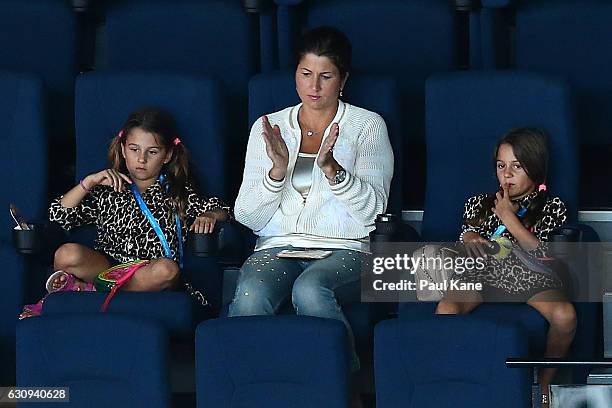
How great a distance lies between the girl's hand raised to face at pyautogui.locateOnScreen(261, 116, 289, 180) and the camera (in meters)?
2.97

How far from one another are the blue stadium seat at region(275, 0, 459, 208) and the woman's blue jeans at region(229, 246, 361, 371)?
0.47 m

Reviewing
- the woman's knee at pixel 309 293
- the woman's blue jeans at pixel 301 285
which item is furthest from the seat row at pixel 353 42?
the woman's knee at pixel 309 293

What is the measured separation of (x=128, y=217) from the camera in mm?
3100

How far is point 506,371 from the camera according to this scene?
2.54m

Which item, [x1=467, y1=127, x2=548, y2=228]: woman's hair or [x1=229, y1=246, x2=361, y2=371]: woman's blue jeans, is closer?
[x1=229, y1=246, x2=361, y2=371]: woman's blue jeans

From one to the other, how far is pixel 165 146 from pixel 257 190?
213mm

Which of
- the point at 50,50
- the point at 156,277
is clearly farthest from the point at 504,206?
the point at 50,50

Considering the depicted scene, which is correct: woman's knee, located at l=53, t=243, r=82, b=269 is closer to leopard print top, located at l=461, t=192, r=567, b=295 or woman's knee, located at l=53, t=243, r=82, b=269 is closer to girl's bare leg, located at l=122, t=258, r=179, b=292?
girl's bare leg, located at l=122, t=258, r=179, b=292

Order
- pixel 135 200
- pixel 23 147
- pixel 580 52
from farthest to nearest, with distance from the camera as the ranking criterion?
1. pixel 580 52
2. pixel 23 147
3. pixel 135 200

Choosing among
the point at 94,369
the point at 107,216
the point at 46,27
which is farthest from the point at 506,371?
the point at 46,27

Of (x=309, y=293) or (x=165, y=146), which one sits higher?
(x=165, y=146)

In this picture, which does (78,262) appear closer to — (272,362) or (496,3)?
(272,362)

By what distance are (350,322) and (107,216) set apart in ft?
1.91

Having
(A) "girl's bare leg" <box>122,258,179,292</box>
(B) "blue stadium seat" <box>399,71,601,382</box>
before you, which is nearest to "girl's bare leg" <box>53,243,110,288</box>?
(A) "girl's bare leg" <box>122,258,179,292</box>
